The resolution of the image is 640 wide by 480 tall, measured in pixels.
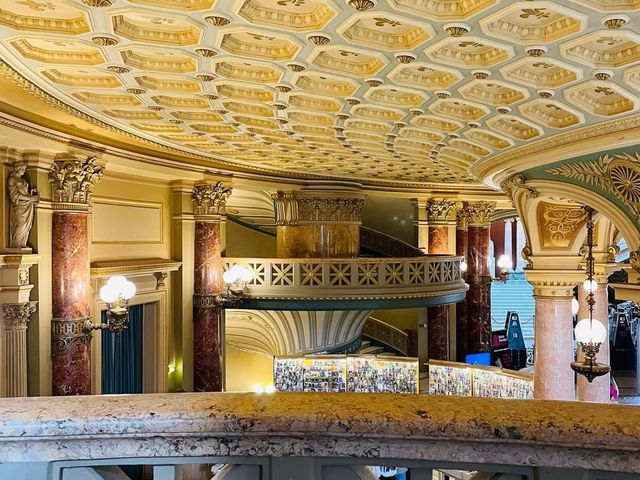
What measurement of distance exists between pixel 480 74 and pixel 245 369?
13660 mm

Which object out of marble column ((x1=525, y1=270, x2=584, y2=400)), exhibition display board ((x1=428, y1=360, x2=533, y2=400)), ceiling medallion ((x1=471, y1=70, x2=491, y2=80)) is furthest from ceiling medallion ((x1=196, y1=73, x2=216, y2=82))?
exhibition display board ((x1=428, y1=360, x2=533, y2=400))

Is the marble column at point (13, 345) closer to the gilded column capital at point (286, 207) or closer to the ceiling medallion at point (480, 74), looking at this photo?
the ceiling medallion at point (480, 74)

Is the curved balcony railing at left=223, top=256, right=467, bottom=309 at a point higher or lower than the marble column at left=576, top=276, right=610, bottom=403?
higher

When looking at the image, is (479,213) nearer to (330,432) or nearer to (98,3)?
(98,3)

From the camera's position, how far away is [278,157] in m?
10.1

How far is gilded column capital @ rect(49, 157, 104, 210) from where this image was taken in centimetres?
707

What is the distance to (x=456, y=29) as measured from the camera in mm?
3523

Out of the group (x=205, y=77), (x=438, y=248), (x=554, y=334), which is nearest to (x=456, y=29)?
(x=205, y=77)

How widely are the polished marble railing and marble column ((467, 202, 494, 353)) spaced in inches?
181

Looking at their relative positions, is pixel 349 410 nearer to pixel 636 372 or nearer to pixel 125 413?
pixel 125 413

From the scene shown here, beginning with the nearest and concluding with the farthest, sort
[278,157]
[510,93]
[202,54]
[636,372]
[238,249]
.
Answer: [202,54] < [510,93] < [278,157] < [238,249] < [636,372]

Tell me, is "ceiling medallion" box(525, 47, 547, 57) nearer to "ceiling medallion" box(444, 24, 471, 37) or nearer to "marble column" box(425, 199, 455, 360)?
"ceiling medallion" box(444, 24, 471, 37)

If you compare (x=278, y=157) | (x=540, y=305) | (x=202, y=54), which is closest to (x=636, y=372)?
(x=540, y=305)

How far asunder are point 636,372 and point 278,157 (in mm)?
15227
